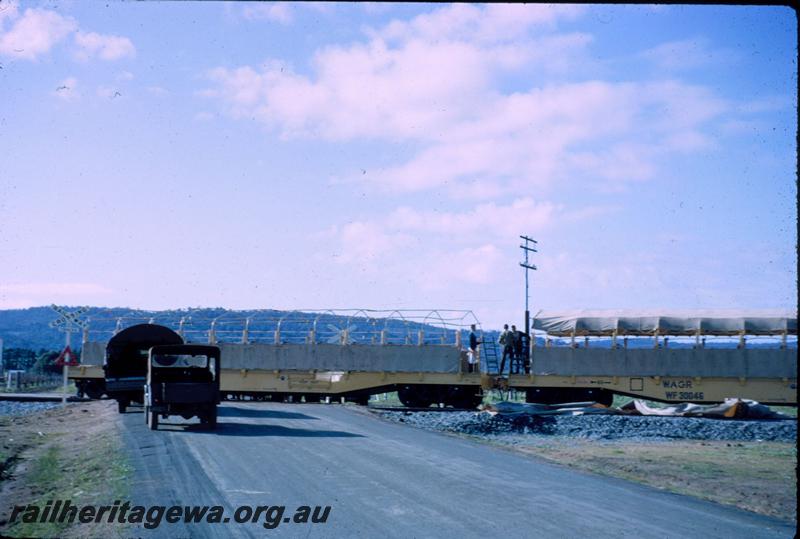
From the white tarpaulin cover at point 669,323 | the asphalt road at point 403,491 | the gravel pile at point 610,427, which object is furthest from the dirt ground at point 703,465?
the white tarpaulin cover at point 669,323

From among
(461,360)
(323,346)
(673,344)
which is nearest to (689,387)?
(673,344)

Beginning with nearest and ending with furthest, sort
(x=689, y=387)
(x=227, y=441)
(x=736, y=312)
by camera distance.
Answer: (x=227, y=441) → (x=689, y=387) → (x=736, y=312)

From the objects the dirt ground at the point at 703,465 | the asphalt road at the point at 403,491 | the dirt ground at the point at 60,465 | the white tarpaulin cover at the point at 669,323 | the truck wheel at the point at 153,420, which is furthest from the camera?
the white tarpaulin cover at the point at 669,323

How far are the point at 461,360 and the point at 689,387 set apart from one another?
910 centimetres

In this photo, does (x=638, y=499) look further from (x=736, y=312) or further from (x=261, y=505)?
(x=736, y=312)

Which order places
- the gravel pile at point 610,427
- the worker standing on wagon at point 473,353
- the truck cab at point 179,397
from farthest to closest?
the worker standing on wagon at point 473,353, the gravel pile at point 610,427, the truck cab at point 179,397

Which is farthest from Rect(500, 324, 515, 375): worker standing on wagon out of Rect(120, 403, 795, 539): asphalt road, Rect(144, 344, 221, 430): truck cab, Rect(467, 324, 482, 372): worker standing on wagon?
Rect(144, 344, 221, 430): truck cab

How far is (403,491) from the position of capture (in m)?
11.3

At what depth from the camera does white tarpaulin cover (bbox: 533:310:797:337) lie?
98.8 feet

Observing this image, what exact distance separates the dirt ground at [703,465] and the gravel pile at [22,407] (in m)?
19.2

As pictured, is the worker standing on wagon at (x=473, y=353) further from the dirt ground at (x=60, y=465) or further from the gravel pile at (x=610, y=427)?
the dirt ground at (x=60, y=465)

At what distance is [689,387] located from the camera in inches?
1150

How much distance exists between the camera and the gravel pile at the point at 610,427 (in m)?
23.2

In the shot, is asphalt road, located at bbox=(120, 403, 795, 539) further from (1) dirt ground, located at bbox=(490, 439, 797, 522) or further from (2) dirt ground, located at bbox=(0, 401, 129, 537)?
(1) dirt ground, located at bbox=(490, 439, 797, 522)
